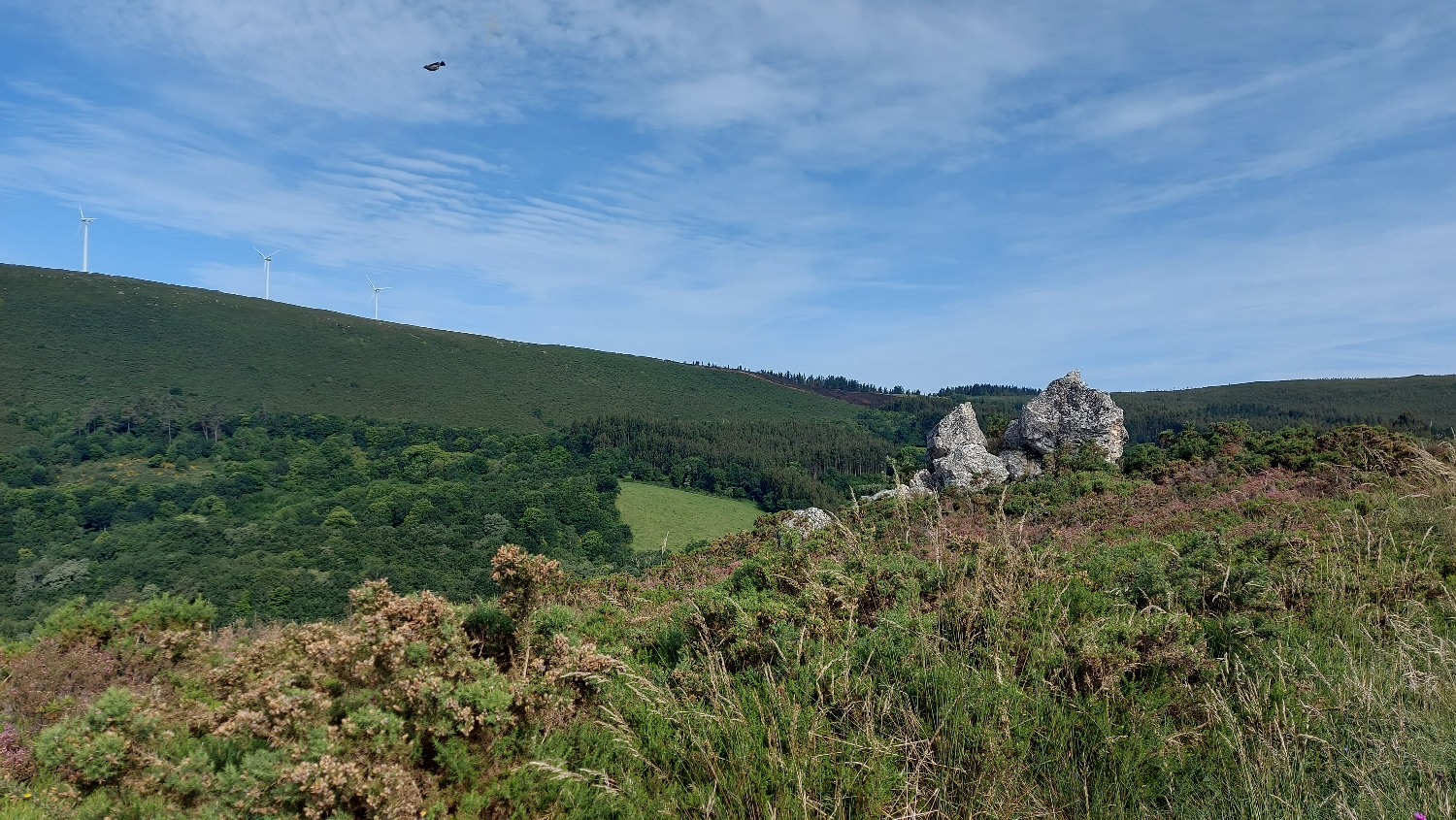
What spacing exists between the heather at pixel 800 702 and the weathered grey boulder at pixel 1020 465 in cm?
1621

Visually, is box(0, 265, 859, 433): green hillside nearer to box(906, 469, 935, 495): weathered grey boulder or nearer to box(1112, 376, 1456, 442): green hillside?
box(1112, 376, 1456, 442): green hillside

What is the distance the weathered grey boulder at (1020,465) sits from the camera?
73.7ft

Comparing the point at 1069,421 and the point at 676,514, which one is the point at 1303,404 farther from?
the point at 1069,421

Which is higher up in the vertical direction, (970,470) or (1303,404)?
(1303,404)

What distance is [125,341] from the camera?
98812 millimetres

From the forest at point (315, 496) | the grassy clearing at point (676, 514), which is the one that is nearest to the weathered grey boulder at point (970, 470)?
the forest at point (315, 496)

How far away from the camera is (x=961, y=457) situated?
23062mm

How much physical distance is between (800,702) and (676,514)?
226 ft

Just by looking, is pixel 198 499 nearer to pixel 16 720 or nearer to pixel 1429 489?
pixel 16 720

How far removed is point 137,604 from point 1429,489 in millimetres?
17107

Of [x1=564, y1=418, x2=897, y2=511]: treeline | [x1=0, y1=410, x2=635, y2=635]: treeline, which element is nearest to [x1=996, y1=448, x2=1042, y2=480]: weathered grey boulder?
[x1=0, y1=410, x2=635, y2=635]: treeline

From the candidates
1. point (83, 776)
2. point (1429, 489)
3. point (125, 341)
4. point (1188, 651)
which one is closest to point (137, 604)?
point (83, 776)

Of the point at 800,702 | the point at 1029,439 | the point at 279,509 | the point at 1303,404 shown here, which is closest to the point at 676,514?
the point at 279,509

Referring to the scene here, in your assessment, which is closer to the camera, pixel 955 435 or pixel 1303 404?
pixel 955 435
